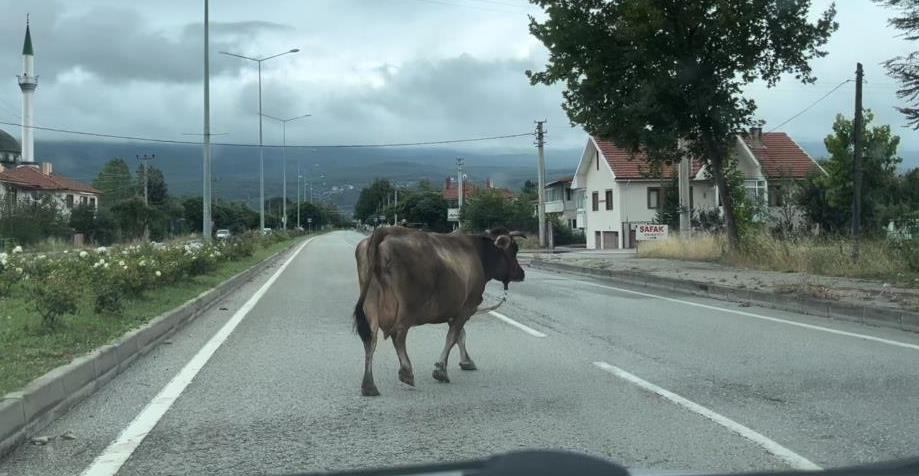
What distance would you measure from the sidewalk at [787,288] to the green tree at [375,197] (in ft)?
414

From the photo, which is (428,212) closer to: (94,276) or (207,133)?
(207,133)

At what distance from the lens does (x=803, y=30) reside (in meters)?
23.8

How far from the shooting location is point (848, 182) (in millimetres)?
40438

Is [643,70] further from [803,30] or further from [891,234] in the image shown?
[891,234]

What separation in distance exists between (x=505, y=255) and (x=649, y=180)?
45.1 metres

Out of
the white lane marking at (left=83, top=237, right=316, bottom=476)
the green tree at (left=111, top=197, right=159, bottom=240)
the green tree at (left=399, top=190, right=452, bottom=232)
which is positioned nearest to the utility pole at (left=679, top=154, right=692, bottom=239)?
the white lane marking at (left=83, top=237, right=316, bottom=476)

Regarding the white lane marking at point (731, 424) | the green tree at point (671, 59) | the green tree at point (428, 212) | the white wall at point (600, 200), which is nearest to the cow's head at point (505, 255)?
the white lane marking at point (731, 424)

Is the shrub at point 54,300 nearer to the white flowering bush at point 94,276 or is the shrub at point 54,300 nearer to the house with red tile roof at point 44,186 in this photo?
the white flowering bush at point 94,276

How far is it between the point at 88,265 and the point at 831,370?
11.1 meters

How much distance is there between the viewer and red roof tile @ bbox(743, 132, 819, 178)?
161ft

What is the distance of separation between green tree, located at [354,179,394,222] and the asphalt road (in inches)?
5425

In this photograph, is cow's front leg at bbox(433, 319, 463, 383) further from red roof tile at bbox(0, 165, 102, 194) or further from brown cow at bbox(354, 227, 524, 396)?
red roof tile at bbox(0, 165, 102, 194)

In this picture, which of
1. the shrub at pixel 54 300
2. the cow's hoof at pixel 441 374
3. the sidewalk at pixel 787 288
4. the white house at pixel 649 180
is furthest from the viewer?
the white house at pixel 649 180

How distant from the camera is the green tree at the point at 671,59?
23.0m
